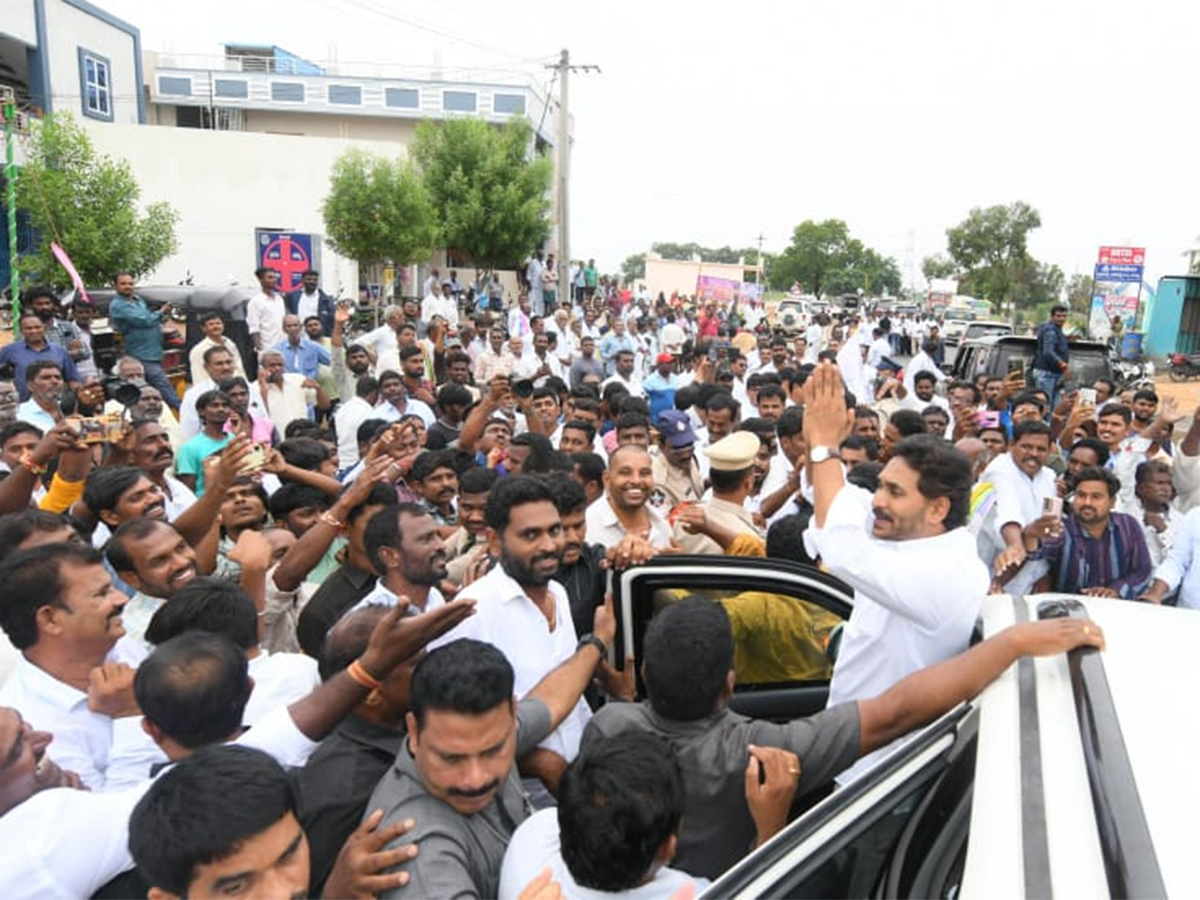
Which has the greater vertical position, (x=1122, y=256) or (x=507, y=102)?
(x=507, y=102)

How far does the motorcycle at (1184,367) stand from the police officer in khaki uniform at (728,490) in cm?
2908

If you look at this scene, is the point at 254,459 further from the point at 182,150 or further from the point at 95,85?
the point at 95,85

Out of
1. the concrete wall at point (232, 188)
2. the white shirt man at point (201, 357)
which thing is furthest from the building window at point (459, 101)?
the white shirt man at point (201, 357)

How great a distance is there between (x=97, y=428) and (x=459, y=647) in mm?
3187

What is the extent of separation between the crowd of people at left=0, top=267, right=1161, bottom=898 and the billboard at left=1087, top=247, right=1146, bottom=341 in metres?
28.8

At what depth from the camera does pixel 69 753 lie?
254cm

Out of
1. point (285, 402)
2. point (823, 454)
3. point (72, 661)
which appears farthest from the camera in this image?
point (285, 402)

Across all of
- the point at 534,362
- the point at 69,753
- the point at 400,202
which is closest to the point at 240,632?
the point at 69,753

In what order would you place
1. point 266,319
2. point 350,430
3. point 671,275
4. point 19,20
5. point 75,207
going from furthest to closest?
point 671,275, point 19,20, point 75,207, point 266,319, point 350,430

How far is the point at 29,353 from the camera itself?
758 centimetres

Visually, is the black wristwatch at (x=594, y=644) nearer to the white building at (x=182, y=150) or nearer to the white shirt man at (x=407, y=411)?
the white shirt man at (x=407, y=411)

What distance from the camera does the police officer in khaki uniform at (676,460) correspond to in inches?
227

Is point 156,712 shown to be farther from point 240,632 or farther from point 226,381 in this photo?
point 226,381

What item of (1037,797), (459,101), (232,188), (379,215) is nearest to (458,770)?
(1037,797)
